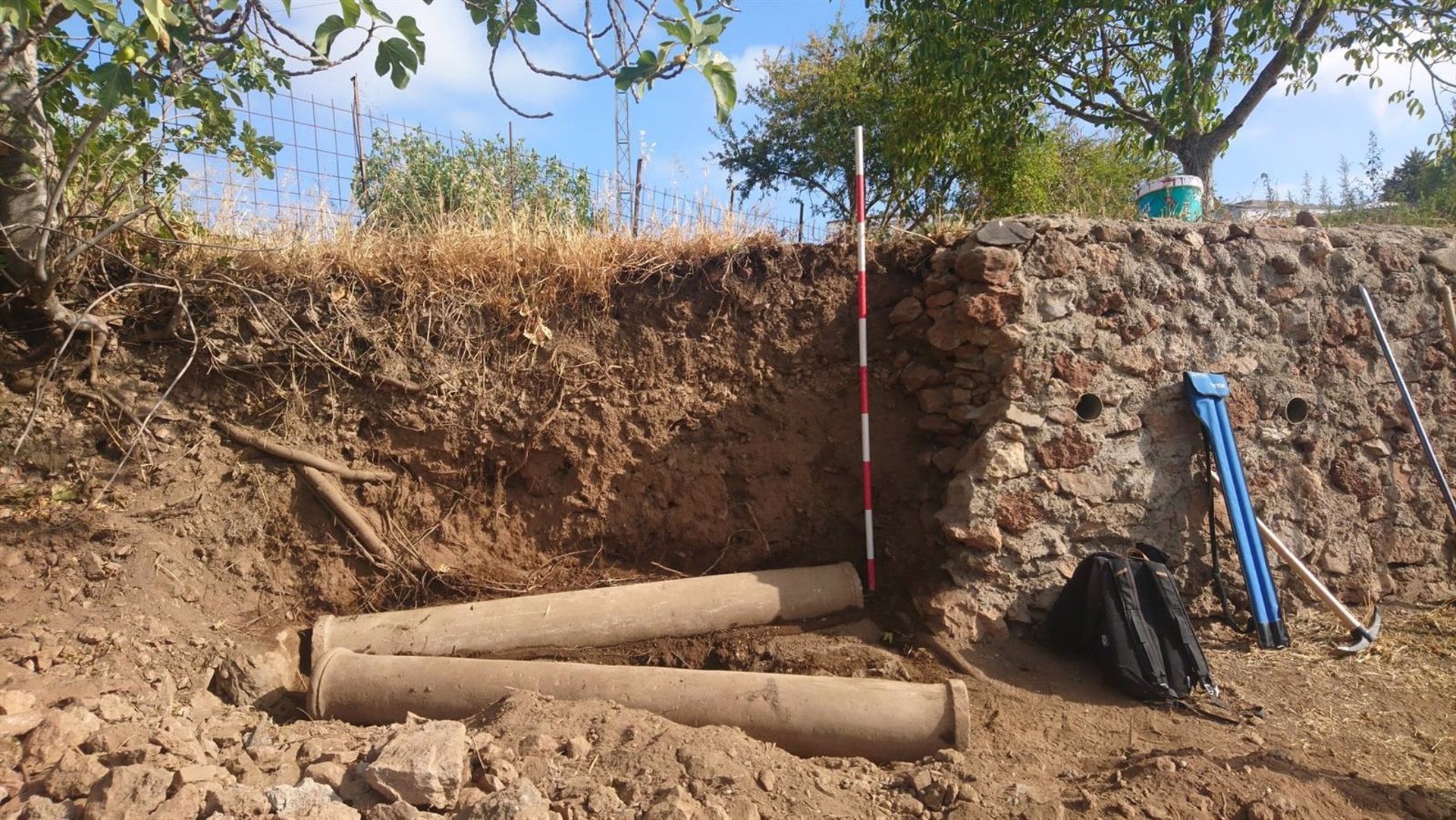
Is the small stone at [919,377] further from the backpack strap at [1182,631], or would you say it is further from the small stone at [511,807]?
the small stone at [511,807]

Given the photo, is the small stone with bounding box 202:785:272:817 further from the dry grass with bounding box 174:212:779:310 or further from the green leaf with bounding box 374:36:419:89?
the dry grass with bounding box 174:212:779:310

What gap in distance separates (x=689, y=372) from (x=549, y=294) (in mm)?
905

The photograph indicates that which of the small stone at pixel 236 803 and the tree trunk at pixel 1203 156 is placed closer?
the small stone at pixel 236 803

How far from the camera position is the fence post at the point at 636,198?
5.24 meters

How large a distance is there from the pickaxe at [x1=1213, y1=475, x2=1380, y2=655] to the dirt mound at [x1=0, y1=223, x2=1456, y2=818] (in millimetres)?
119

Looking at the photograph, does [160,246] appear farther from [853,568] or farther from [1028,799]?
[1028,799]

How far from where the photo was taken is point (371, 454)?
15.4 feet

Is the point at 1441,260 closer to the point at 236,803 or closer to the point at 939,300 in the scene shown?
the point at 939,300

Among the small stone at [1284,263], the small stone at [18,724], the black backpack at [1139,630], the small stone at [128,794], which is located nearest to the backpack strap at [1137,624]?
the black backpack at [1139,630]

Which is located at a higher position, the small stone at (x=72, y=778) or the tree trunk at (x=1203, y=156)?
the tree trunk at (x=1203, y=156)

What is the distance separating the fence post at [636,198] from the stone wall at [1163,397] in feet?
5.66

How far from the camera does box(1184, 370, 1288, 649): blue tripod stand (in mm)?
4297

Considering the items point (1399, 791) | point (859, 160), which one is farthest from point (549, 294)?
point (1399, 791)

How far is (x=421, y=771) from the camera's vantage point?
8.57 feet
